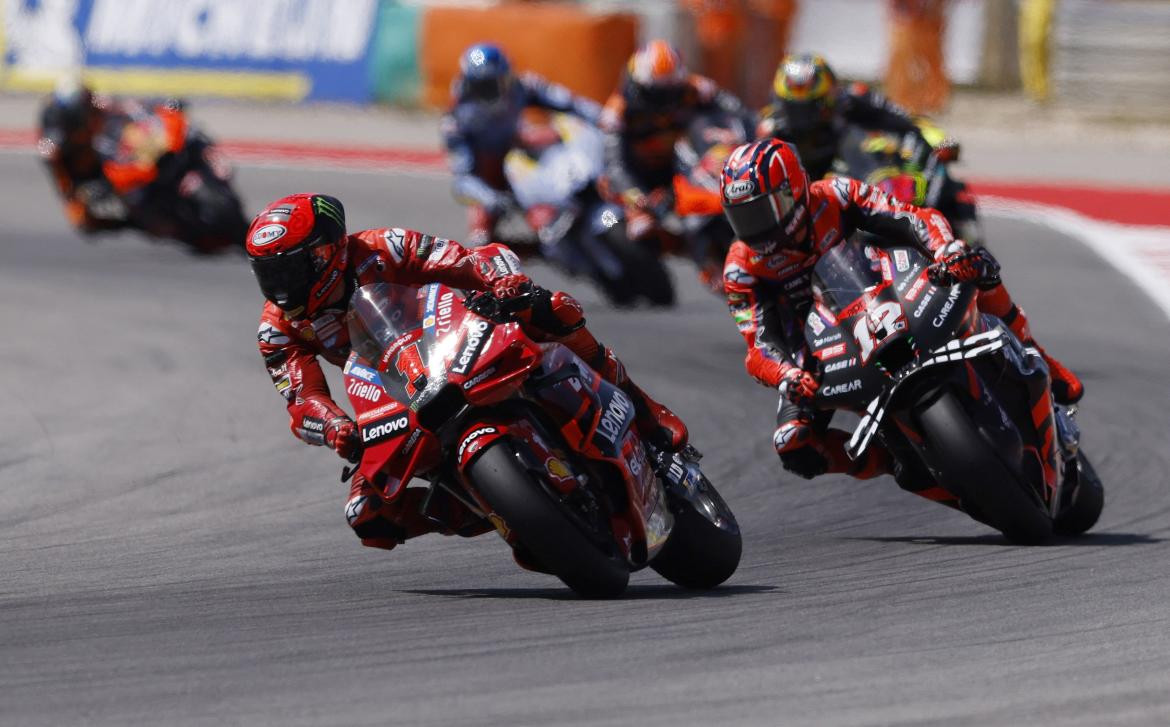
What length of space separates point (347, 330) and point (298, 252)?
0.37 metres

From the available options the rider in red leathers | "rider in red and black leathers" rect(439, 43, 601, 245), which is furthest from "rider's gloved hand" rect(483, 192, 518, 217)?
the rider in red leathers

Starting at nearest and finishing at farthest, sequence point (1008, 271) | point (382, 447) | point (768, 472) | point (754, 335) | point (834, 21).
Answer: point (382, 447) < point (754, 335) < point (768, 472) < point (1008, 271) < point (834, 21)

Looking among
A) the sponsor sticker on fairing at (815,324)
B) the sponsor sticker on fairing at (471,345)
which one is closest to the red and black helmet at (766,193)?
the sponsor sticker on fairing at (815,324)

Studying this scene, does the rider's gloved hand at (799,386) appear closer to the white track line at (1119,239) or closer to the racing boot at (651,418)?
the racing boot at (651,418)

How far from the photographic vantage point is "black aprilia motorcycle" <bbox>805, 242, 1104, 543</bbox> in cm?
712

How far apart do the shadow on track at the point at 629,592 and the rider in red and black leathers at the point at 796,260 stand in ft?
3.59

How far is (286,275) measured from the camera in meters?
6.40

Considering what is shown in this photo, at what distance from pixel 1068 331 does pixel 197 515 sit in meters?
6.47

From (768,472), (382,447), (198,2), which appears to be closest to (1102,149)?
(198,2)

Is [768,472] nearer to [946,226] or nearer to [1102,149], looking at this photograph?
[946,226]

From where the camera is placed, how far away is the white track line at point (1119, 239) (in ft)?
47.4

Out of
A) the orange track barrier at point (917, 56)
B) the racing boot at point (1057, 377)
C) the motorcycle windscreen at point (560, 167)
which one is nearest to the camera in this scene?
the racing boot at point (1057, 377)

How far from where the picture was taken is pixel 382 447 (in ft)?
20.2

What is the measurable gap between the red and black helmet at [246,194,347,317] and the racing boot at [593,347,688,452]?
3.21 feet
